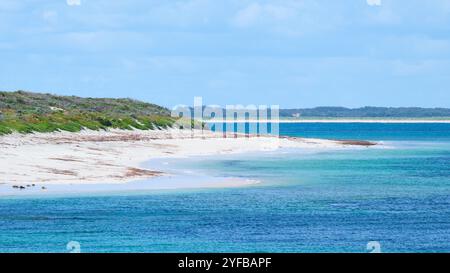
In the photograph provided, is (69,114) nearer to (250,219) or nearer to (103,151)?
(103,151)

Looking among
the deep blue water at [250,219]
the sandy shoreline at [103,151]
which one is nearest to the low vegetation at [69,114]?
the sandy shoreline at [103,151]

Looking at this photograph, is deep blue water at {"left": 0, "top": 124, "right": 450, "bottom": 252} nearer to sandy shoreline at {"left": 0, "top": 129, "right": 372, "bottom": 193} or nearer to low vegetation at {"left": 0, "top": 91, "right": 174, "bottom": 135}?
sandy shoreline at {"left": 0, "top": 129, "right": 372, "bottom": 193}

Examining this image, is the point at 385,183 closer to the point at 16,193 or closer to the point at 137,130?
the point at 16,193

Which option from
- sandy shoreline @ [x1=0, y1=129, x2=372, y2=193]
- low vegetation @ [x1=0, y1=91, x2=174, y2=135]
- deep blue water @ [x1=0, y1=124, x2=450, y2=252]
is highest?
low vegetation @ [x1=0, y1=91, x2=174, y2=135]

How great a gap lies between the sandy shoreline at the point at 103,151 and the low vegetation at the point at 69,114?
1.49 meters

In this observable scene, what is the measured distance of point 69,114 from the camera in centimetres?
A: 9869

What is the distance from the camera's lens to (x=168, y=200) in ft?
128

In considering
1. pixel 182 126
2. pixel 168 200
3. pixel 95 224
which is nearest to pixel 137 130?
pixel 182 126

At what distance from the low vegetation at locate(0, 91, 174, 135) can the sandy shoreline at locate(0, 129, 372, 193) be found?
4.88 feet

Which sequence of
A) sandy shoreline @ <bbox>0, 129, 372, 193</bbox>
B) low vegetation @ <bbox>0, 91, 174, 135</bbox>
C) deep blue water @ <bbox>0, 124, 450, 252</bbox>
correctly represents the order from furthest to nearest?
low vegetation @ <bbox>0, 91, 174, 135</bbox> < sandy shoreline @ <bbox>0, 129, 372, 193</bbox> < deep blue water @ <bbox>0, 124, 450, 252</bbox>

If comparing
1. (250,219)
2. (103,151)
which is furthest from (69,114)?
(250,219)

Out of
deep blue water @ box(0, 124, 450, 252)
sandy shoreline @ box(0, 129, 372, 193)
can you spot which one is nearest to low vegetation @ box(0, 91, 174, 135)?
sandy shoreline @ box(0, 129, 372, 193)

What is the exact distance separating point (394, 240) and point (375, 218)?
5291 mm

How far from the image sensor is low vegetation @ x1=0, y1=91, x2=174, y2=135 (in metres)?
77.7
